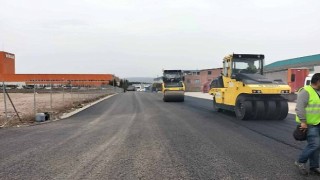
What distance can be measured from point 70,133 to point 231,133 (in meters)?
5.43

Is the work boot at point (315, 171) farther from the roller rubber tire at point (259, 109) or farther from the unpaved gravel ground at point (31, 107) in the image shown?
the unpaved gravel ground at point (31, 107)

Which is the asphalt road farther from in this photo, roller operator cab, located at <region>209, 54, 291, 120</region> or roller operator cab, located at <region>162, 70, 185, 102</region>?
roller operator cab, located at <region>162, 70, 185, 102</region>

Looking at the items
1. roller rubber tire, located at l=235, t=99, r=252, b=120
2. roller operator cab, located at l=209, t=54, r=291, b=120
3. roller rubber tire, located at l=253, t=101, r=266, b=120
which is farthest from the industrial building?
roller rubber tire, located at l=253, t=101, r=266, b=120

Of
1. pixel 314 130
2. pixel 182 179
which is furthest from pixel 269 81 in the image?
pixel 182 179

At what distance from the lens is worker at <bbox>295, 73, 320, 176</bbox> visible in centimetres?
690

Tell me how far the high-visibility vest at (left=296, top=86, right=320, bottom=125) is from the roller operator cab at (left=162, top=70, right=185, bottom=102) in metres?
25.8

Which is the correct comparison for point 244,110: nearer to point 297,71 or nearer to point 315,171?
point 315,171

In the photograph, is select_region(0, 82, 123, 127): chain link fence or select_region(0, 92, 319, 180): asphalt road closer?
select_region(0, 92, 319, 180): asphalt road

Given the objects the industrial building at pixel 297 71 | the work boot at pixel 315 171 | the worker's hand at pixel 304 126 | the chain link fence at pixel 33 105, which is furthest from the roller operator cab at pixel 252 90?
the worker's hand at pixel 304 126

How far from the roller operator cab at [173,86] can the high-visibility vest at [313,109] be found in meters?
25.8

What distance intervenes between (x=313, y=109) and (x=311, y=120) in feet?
0.67

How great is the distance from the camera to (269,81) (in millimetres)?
17328

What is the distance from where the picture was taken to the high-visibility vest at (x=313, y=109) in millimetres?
6895

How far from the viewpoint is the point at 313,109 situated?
693 centimetres
